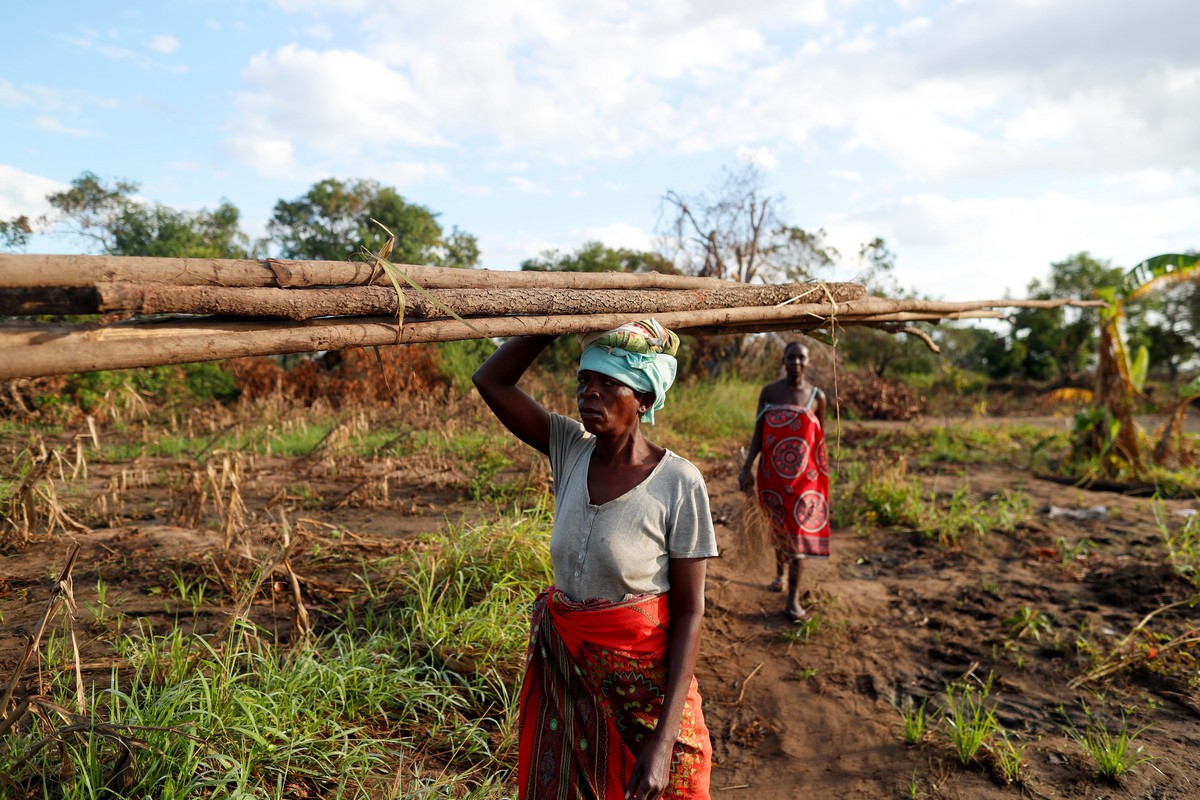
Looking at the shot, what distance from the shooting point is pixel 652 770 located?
6.06ft

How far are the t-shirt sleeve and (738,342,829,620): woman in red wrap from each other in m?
3.18

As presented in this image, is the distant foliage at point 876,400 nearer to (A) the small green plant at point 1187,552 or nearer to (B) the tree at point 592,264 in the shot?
(B) the tree at point 592,264

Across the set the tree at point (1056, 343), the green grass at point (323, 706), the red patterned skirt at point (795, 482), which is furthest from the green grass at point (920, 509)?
the tree at point (1056, 343)

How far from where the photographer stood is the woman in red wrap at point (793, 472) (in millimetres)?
5000

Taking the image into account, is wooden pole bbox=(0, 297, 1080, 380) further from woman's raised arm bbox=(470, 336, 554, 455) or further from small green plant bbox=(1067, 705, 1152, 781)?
small green plant bbox=(1067, 705, 1152, 781)

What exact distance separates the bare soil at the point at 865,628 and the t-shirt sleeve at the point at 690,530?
193 centimetres

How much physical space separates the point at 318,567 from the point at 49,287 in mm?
3261

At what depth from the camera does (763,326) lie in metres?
2.92

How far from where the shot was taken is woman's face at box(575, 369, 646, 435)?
2.01 m

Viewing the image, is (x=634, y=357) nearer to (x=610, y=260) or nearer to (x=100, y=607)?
(x=100, y=607)

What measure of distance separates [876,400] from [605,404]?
15515mm

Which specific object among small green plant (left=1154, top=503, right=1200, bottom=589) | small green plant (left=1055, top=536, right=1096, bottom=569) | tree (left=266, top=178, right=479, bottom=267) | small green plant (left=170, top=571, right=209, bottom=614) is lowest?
small green plant (left=1055, top=536, right=1096, bottom=569)

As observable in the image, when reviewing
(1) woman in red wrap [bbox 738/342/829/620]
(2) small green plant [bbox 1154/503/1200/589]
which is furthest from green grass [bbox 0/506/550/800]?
(2) small green plant [bbox 1154/503/1200/589]

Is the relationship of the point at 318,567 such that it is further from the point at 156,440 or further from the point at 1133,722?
the point at 156,440
